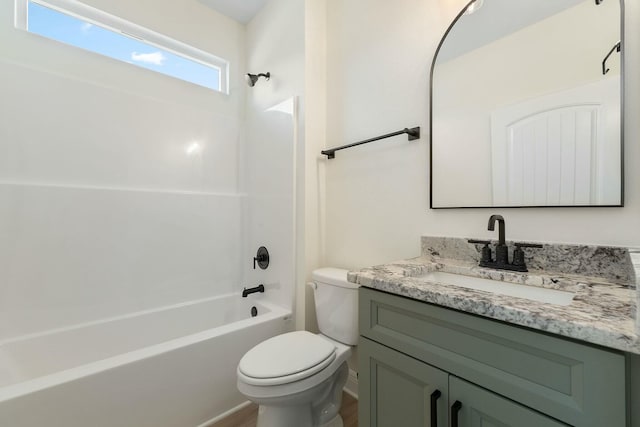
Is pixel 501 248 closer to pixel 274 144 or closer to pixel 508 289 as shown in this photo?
pixel 508 289

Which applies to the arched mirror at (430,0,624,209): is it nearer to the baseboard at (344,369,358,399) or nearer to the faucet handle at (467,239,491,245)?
the faucet handle at (467,239,491,245)

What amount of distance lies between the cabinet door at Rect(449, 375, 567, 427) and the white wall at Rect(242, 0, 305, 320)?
3.91ft

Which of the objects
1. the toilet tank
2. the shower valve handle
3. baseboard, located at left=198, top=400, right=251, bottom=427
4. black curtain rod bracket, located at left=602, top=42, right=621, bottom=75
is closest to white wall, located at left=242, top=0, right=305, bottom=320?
the shower valve handle

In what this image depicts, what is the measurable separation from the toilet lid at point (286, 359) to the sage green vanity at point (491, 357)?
0.90ft

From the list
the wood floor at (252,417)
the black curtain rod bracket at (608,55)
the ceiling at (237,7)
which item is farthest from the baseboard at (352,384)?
the ceiling at (237,7)

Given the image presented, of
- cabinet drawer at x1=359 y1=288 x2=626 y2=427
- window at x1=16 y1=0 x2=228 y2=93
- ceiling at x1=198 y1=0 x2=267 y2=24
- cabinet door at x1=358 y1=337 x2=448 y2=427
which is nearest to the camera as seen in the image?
cabinet drawer at x1=359 y1=288 x2=626 y2=427

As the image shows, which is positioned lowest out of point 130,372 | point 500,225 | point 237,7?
point 130,372

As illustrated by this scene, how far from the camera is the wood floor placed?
145cm

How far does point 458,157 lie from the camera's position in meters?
1.27

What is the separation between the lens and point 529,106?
1.07 metres

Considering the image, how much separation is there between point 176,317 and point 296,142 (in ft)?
4.98

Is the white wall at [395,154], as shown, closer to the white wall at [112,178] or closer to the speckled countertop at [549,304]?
the speckled countertop at [549,304]

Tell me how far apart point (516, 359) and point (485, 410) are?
162mm

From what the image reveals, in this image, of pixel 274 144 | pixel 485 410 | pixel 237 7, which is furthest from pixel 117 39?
pixel 485 410
